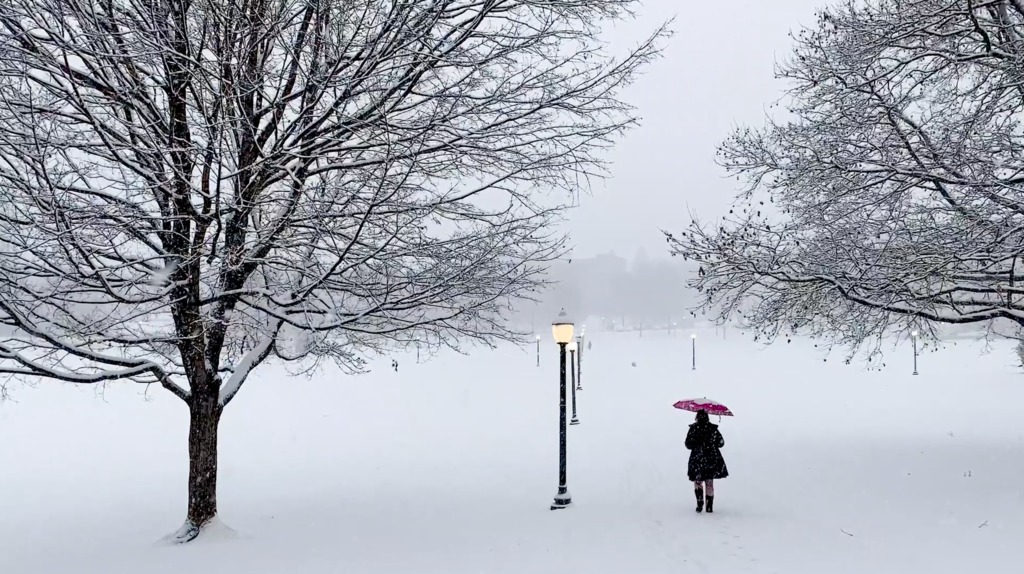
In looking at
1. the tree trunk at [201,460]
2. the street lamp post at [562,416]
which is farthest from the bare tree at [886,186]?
the tree trunk at [201,460]

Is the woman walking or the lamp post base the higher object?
the woman walking

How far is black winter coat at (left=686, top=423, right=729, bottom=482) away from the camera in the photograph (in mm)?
9211

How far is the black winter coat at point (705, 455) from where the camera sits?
921 centimetres

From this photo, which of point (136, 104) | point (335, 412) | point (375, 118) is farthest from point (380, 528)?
point (335, 412)

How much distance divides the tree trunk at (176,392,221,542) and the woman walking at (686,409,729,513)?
651 centimetres

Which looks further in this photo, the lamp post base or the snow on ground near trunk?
the lamp post base

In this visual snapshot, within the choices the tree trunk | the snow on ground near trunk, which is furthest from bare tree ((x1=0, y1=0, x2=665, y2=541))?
the snow on ground near trunk

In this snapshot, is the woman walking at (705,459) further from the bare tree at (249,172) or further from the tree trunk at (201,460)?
the tree trunk at (201,460)

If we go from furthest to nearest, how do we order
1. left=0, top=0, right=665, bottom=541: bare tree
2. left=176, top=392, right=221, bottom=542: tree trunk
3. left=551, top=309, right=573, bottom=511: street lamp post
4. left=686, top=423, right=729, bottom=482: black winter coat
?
1. left=551, top=309, right=573, bottom=511: street lamp post
2. left=686, top=423, right=729, bottom=482: black winter coat
3. left=176, top=392, right=221, bottom=542: tree trunk
4. left=0, top=0, right=665, bottom=541: bare tree

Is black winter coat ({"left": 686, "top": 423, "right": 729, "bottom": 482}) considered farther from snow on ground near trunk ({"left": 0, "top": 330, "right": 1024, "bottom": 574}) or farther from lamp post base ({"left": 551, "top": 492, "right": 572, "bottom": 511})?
lamp post base ({"left": 551, "top": 492, "right": 572, "bottom": 511})

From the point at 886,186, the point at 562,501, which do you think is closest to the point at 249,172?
the point at 562,501

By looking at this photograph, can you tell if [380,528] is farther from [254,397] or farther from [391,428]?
[254,397]

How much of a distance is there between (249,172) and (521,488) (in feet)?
23.6

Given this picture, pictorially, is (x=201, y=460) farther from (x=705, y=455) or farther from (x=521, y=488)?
Answer: (x=705, y=455)
